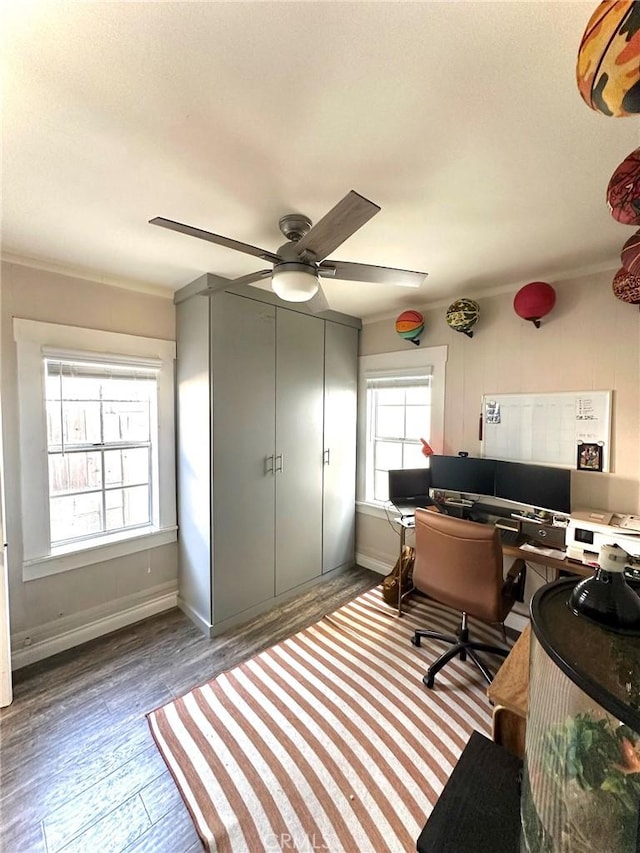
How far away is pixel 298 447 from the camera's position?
2975 millimetres

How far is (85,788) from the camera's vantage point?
148 cm

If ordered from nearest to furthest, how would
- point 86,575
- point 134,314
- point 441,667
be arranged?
point 441,667 < point 86,575 < point 134,314

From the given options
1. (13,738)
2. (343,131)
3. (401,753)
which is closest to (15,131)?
(343,131)

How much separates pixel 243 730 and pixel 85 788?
664mm

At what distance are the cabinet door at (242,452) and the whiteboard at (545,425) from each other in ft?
5.63

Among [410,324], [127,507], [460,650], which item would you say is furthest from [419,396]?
[127,507]

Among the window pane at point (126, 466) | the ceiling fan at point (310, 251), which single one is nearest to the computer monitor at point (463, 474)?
the ceiling fan at point (310, 251)

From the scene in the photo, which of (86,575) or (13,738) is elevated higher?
(86,575)

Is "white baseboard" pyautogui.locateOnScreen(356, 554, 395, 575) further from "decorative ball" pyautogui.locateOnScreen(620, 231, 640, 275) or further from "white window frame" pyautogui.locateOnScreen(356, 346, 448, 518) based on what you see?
"decorative ball" pyautogui.locateOnScreen(620, 231, 640, 275)

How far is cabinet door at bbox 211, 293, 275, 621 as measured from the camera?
244 cm

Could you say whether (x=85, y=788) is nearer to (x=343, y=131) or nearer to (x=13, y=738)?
(x=13, y=738)

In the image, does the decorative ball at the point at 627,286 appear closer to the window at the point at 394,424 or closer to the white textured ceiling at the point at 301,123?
the white textured ceiling at the point at 301,123

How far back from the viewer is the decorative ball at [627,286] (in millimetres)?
1689

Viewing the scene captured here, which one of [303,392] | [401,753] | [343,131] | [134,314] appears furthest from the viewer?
[303,392]
